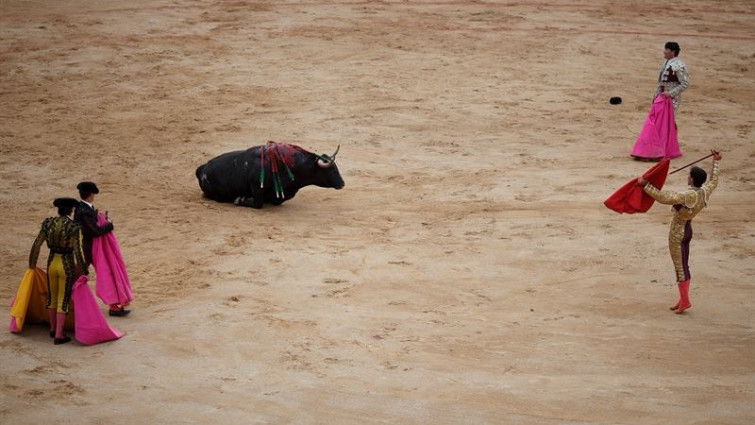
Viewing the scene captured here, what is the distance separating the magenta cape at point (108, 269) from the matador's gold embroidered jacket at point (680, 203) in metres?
4.43

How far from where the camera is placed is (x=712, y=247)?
11.1 m

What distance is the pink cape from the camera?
843 centimetres

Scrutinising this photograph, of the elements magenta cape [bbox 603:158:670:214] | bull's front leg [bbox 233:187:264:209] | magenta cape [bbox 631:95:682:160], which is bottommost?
bull's front leg [bbox 233:187:264:209]

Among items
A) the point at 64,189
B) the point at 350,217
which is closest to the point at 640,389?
the point at 350,217

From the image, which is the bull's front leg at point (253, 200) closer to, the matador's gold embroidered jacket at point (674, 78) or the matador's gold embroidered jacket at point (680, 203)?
the matador's gold embroidered jacket at point (680, 203)

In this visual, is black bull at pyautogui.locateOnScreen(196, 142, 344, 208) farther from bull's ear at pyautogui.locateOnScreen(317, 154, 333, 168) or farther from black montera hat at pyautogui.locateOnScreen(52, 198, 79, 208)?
black montera hat at pyautogui.locateOnScreen(52, 198, 79, 208)

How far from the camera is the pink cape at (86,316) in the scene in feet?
27.7

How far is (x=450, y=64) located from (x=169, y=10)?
18.5ft

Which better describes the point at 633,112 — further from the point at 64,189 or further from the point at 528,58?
the point at 64,189

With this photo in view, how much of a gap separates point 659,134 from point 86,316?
815 centimetres

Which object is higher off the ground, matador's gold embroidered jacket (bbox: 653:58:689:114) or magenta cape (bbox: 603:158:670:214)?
matador's gold embroidered jacket (bbox: 653:58:689:114)

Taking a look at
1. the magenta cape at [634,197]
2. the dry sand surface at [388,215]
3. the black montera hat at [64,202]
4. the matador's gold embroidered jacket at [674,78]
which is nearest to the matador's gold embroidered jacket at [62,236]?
the black montera hat at [64,202]

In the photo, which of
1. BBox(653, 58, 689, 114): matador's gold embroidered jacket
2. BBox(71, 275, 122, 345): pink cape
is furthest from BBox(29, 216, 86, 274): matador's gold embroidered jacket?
BBox(653, 58, 689, 114): matador's gold embroidered jacket

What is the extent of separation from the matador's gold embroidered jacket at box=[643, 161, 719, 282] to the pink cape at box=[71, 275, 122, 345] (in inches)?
182
